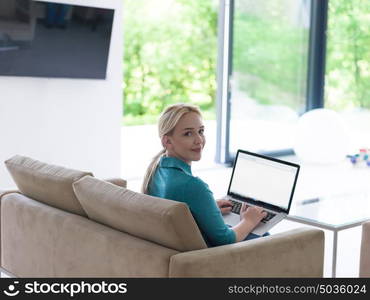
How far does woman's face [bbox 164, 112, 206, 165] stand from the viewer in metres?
2.72

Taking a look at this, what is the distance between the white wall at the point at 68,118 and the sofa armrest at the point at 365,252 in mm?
3379

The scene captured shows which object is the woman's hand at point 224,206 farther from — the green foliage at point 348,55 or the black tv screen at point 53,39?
the green foliage at point 348,55

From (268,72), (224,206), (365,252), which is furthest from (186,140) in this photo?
(268,72)

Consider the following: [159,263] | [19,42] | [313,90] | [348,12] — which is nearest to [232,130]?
[313,90]

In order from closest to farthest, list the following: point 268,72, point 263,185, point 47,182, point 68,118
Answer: point 47,182
point 263,185
point 68,118
point 268,72

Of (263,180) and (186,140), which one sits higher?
(186,140)

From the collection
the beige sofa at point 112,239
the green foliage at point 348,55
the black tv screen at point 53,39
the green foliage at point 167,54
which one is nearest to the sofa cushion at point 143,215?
the beige sofa at point 112,239

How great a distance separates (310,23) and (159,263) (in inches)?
258

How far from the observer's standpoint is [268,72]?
792 cm

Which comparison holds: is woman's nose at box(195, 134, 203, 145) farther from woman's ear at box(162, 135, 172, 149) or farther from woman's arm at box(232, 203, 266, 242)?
woman's arm at box(232, 203, 266, 242)

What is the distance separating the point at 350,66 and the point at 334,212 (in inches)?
196

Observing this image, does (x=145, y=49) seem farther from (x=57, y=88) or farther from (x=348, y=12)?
(x=57, y=88)

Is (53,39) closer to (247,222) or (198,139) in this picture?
(198,139)

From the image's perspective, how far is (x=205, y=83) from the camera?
12.9 metres
